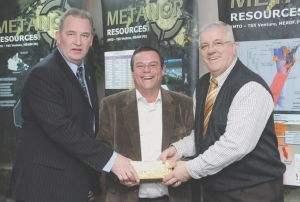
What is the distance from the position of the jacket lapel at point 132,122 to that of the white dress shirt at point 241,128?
475mm

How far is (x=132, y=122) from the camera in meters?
2.26

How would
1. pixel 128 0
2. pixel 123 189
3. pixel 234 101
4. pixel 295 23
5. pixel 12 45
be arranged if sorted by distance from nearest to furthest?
pixel 234 101 → pixel 123 189 → pixel 295 23 → pixel 128 0 → pixel 12 45

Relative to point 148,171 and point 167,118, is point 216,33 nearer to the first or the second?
point 167,118

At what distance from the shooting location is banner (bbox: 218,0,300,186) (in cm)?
272

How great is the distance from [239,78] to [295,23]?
111 centimetres

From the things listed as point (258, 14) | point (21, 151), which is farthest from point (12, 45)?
point (258, 14)

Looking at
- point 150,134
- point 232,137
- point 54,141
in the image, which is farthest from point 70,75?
point 232,137

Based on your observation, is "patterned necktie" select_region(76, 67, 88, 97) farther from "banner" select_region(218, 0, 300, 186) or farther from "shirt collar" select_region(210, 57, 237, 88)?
"banner" select_region(218, 0, 300, 186)

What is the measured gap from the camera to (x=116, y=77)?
361cm

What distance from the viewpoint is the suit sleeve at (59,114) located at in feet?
6.58

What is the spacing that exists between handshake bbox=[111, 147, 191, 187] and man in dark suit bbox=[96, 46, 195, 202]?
117mm

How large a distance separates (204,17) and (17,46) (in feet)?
6.74

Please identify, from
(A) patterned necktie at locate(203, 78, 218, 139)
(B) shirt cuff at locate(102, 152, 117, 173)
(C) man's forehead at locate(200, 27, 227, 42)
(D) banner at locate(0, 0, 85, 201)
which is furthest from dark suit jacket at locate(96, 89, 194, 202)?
(D) banner at locate(0, 0, 85, 201)

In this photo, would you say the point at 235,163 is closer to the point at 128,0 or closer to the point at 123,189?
the point at 123,189
